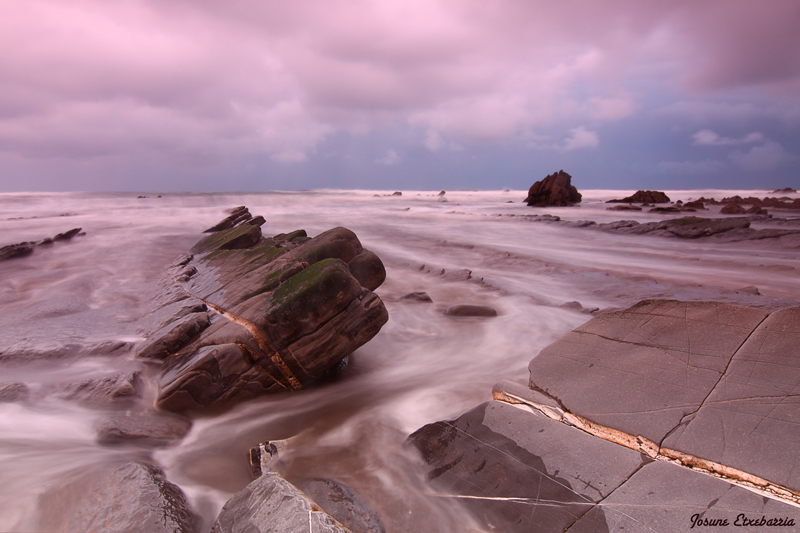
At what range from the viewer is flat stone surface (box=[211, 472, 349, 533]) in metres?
2.19

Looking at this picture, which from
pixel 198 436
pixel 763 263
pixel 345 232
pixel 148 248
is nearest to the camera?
Answer: pixel 198 436

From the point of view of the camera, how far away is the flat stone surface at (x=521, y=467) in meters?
2.43

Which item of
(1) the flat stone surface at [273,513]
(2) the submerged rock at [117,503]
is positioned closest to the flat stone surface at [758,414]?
(1) the flat stone surface at [273,513]

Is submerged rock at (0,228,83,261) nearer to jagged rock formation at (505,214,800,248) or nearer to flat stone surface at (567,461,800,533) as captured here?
flat stone surface at (567,461,800,533)

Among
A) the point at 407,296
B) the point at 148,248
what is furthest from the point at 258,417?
the point at 148,248

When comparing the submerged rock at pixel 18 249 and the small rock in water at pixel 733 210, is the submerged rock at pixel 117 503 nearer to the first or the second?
the submerged rock at pixel 18 249

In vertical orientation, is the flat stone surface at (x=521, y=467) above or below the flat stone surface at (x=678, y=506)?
below

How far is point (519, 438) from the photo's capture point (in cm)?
295

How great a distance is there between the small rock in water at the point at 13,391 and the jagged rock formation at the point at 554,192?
34150 millimetres

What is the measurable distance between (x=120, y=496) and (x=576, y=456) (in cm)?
300

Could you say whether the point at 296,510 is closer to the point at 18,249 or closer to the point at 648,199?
the point at 18,249

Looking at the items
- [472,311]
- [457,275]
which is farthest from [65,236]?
[472,311]

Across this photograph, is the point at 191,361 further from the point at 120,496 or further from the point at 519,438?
the point at 519,438

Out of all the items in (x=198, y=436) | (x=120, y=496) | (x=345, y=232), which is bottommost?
(x=198, y=436)
